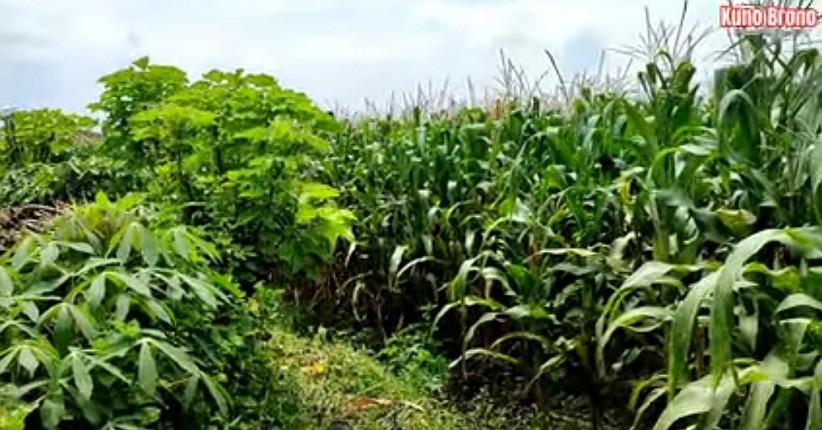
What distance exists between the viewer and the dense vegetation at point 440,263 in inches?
68.1

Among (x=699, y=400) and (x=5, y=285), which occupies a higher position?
(x=5, y=285)

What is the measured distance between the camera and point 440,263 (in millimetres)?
3262

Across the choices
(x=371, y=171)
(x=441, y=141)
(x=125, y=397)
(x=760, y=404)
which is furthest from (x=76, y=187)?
(x=760, y=404)

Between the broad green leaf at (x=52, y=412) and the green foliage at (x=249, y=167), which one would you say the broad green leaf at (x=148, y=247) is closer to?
the broad green leaf at (x=52, y=412)

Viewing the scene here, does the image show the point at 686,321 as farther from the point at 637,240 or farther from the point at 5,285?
the point at 5,285

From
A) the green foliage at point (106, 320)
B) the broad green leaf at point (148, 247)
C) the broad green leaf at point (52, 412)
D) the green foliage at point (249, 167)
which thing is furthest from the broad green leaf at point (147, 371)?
the green foliage at point (249, 167)

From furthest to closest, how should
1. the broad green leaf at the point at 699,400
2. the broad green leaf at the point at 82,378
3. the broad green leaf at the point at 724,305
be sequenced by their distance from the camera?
the broad green leaf at the point at 82,378, the broad green leaf at the point at 699,400, the broad green leaf at the point at 724,305

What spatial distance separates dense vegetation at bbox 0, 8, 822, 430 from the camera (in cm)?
173

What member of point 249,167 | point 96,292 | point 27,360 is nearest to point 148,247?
point 96,292

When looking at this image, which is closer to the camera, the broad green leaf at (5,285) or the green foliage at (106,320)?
the green foliage at (106,320)

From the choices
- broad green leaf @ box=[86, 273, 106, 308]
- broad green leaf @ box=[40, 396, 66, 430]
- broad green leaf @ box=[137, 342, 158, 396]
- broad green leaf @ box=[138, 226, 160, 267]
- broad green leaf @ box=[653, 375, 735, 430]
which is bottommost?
broad green leaf @ box=[653, 375, 735, 430]

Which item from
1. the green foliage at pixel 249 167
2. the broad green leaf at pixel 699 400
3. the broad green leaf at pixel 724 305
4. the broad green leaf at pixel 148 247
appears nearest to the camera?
the broad green leaf at pixel 724 305

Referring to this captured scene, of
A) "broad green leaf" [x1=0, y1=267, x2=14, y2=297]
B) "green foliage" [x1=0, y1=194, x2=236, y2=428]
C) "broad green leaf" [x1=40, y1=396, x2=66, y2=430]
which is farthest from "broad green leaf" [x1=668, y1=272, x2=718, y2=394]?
"broad green leaf" [x1=0, y1=267, x2=14, y2=297]

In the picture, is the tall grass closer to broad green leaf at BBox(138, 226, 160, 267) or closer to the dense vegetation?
the dense vegetation
